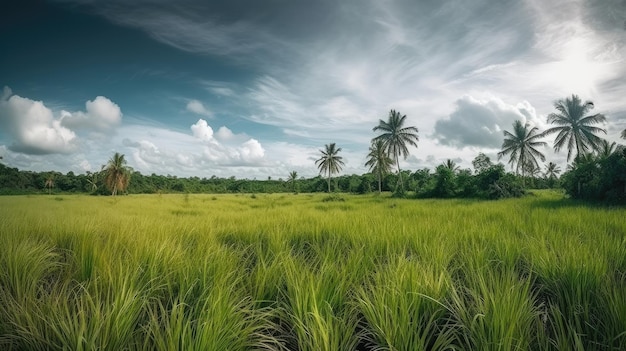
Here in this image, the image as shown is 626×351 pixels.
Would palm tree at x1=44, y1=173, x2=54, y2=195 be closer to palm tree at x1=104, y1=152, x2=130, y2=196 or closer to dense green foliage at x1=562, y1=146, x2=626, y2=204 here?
palm tree at x1=104, y1=152, x2=130, y2=196

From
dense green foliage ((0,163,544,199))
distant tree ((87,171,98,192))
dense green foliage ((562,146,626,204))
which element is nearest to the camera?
dense green foliage ((562,146,626,204))

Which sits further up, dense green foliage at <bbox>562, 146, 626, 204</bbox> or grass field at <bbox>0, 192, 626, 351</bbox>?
dense green foliage at <bbox>562, 146, 626, 204</bbox>

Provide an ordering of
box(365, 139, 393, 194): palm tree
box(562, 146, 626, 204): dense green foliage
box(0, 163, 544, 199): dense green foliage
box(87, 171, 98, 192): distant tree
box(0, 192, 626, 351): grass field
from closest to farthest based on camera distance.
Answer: box(0, 192, 626, 351): grass field
box(562, 146, 626, 204): dense green foliage
box(0, 163, 544, 199): dense green foliage
box(365, 139, 393, 194): palm tree
box(87, 171, 98, 192): distant tree

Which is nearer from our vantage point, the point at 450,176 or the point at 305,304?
the point at 305,304

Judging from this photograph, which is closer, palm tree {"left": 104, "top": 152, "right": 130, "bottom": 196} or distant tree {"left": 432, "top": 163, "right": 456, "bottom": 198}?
distant tree {"left": 432, "top": 163, "right": 456, "bottom": 198}

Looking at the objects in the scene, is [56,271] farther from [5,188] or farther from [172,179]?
[172,179]

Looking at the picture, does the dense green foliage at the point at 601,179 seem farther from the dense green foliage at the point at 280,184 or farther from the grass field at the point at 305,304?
the grass field at the point at 305,304

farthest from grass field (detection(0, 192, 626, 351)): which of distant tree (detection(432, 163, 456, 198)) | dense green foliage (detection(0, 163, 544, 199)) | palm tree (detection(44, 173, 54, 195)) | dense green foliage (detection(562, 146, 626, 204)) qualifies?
palm tree (detection(44, 173, 54, 195))

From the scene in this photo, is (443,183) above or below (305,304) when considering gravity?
above

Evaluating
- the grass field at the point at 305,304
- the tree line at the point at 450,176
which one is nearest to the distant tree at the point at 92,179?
the tree line at the point at 450,176

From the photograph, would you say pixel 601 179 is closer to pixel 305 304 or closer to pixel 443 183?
pixel 443 183

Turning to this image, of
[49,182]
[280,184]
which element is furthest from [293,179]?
[49,182]

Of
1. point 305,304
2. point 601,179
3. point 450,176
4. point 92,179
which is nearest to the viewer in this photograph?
point 305,304

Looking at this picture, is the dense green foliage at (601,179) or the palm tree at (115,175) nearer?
the dense green foliage at (601,179)
